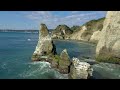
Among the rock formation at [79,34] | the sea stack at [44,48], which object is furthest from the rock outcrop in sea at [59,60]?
the rock formation at [79,34]

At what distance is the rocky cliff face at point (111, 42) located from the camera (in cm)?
2012

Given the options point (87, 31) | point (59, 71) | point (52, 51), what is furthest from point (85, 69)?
point (87, 31)

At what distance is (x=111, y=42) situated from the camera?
68.0 feet

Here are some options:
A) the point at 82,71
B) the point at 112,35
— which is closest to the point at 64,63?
the point at 82,71

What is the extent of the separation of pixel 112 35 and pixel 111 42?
73cm

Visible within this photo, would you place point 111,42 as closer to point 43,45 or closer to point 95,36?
point 43,45

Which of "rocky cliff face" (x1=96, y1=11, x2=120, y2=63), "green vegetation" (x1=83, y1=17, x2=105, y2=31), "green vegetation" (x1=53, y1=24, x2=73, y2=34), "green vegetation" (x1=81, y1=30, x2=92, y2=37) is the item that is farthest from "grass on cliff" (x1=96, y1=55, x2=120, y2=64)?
"green vegetation" (x1=53, y1=24, x2=73, y2=34)

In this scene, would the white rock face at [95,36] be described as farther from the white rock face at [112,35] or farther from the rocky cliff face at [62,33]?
the white rock face at [112,35]
